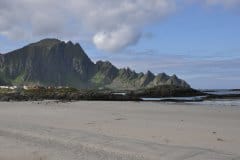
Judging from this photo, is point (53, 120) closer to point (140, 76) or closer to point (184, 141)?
point (184, 141)

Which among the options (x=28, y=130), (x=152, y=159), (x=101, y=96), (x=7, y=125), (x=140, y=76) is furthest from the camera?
(x=140, y=76)

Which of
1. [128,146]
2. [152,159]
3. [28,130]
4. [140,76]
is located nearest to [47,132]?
[28,130]

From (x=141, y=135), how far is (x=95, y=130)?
192 centimetres

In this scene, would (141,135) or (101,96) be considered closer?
(141,135)

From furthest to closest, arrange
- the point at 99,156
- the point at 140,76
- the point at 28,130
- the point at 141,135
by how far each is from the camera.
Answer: the point at 140,76 → the point at 28,130 → the point at 141,135 → the point at 99,156

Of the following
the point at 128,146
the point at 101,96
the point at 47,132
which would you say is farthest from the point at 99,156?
the point at 101,96

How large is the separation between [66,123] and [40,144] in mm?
4955

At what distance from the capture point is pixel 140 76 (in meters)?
191

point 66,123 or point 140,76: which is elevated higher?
point 140,76

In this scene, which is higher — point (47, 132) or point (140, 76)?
point (140, 76)

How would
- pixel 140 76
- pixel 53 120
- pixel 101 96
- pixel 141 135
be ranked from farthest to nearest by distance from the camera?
pixel 140 76 → pixel 101 96 → pixel 53 120 → pixel 141 135

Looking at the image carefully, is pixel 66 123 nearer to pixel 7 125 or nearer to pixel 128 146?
pixel 7 125

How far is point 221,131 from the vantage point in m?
14.0

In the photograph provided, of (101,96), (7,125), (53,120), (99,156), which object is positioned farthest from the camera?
(101,96)
